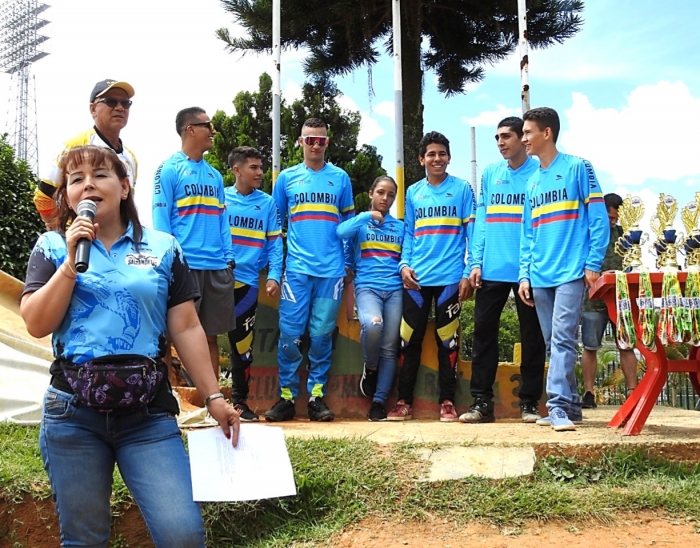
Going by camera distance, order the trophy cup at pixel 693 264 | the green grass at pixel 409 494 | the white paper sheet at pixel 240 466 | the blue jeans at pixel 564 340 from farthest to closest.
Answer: the blue jeans at pixel 564 340, the trophy cup at pixel 693 264, the green grass at pixel 409 494, the white paper sheet at pixel 240 466

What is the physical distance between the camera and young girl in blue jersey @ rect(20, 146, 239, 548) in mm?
2117

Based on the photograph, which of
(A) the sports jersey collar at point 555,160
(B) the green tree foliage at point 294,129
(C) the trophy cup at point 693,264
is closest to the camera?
(C) the trophy cup at point 693,264

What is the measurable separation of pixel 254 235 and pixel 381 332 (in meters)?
1.26

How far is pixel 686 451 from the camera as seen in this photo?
4.00m

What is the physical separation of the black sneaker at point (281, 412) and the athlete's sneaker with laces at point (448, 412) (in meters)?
1.16

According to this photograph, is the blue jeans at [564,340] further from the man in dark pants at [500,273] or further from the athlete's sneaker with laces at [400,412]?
the athlete's sneaker with laces at [400,412]

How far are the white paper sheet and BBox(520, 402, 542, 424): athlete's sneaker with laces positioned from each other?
10.0 feet

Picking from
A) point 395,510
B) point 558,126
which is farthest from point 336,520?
point 558,126

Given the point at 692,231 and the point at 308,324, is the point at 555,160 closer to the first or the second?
the point at 692,231

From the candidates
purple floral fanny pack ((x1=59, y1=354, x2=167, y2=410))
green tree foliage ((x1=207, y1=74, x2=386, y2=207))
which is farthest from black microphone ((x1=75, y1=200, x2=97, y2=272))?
green tree foliage ((x1=207, y1=74, x2=386, y2=207))

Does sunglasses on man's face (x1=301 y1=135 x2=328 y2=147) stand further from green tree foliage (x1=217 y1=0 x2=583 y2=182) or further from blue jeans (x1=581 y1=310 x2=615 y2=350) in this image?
green tree foliage (x1=217 y1=0 x2=583 y2=182)

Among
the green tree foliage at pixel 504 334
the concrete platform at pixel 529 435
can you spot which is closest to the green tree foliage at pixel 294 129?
the green tree foliage at pixel 504 334

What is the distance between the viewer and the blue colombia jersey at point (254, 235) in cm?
553

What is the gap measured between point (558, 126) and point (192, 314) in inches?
127
